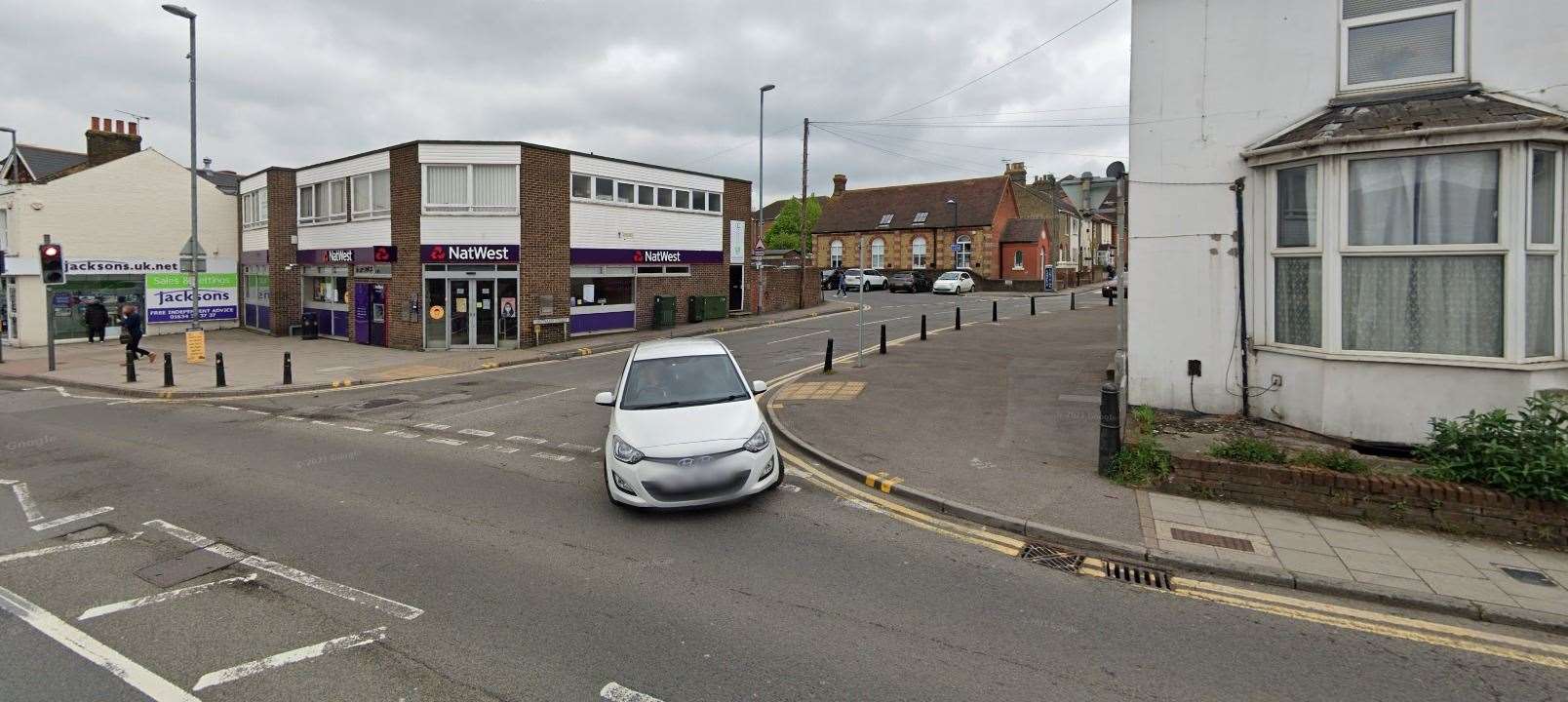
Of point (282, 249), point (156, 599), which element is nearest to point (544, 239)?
point (282, 249)

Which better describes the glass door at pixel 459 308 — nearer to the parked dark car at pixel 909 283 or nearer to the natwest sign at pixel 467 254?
the natwest sign at pixel 467 254

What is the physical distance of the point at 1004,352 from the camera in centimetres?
1891

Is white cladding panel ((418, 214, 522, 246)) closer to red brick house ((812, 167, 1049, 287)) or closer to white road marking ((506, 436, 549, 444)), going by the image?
white road marking ((506, 436, 549, 444))

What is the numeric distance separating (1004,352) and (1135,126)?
9103 millimetres

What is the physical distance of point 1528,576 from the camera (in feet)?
19.3

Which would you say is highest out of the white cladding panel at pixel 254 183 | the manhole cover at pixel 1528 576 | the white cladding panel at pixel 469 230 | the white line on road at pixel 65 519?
the white cladding panel at pixel 254 183

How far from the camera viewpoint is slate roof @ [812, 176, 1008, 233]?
58688mm

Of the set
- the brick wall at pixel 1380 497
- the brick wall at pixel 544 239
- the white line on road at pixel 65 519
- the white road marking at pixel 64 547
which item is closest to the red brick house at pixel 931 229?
the brick wall at pixel 544 239

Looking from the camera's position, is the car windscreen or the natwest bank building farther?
the natwest bank building

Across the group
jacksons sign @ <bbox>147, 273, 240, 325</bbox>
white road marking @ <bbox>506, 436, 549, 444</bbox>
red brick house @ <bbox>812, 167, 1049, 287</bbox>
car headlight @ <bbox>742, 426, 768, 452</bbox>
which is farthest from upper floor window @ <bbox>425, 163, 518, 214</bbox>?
red brick house @ <bbox>812, 167, 1049, 287</bbox>

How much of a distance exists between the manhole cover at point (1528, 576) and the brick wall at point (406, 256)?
23.9m

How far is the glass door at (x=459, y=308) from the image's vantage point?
23.7m

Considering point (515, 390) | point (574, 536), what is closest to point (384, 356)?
point (515, 390)

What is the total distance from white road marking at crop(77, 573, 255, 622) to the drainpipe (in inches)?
413
